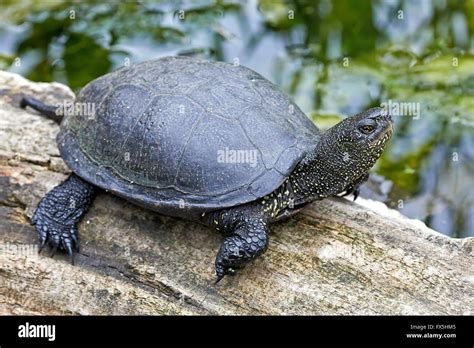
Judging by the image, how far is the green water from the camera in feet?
16.4

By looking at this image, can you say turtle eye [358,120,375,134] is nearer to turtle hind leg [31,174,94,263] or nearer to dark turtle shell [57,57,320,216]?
dark turtle shell [57,57,320,216]

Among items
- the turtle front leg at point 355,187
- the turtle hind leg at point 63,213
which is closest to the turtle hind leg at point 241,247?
the turtle front leg at point 355,187

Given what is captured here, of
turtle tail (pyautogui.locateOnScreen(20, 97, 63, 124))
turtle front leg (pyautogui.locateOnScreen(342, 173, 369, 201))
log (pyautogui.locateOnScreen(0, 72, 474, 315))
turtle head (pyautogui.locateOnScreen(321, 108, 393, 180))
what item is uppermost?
turtle head (pyautogui.locateOnScreen(321, 108, 393, 180))

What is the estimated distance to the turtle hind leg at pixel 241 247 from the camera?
3.18m

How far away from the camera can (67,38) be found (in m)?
6.45

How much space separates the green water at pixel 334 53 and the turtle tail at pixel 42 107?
4.65ft

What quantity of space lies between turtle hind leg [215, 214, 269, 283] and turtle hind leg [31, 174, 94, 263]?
808 millimetres

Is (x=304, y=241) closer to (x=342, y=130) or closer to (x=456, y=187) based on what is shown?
(x=342, y=130)

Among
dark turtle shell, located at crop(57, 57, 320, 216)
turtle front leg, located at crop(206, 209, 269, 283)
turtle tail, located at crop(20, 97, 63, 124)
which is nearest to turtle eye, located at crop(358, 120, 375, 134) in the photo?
dark turtle shell, located at crop(57, 57, 320, 216)

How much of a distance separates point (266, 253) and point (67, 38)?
3.95 meters

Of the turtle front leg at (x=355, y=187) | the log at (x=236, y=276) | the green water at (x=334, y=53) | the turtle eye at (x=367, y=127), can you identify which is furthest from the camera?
the green water at (x=334, y=53)

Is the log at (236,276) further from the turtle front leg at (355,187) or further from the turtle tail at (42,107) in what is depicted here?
the turtle tail at (42,107)
